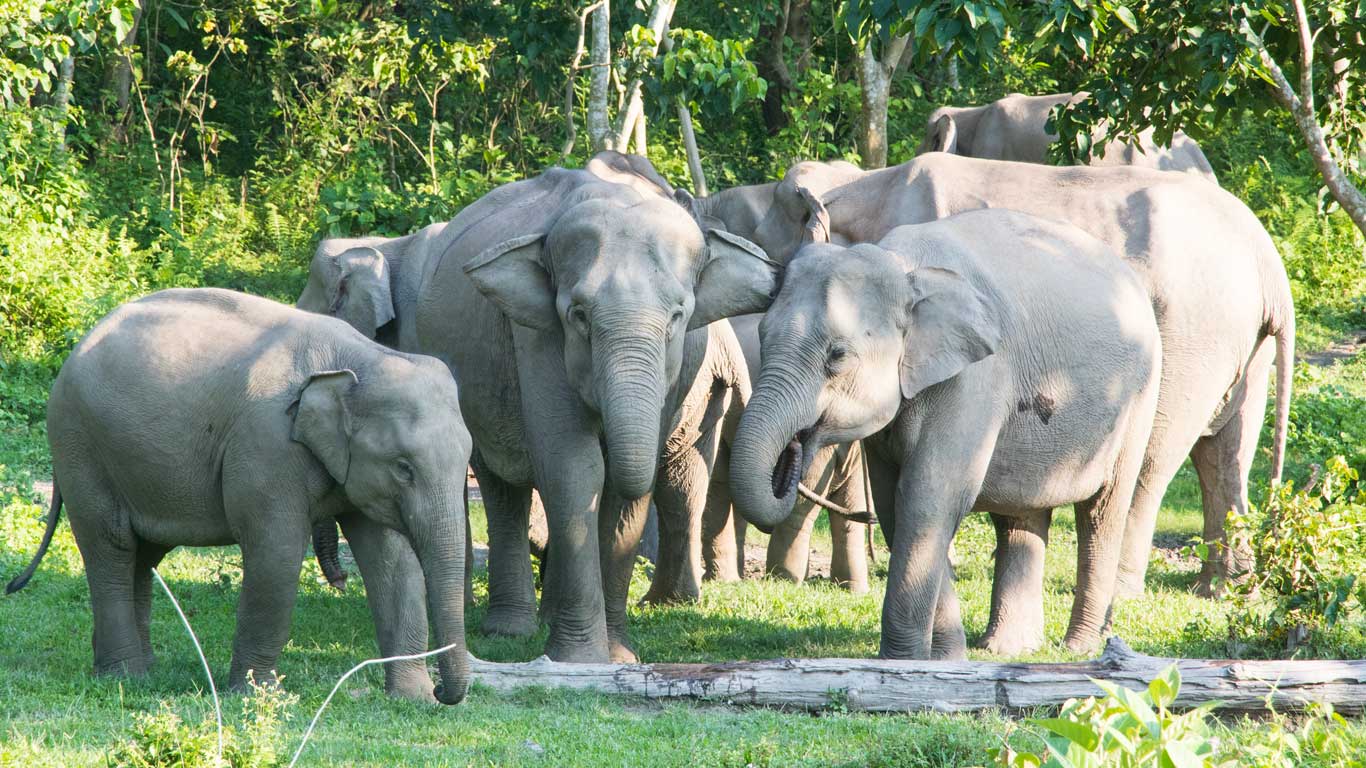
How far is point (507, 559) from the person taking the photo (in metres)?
8.82

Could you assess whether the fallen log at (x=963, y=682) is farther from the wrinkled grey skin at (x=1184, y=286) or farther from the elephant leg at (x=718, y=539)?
the elephant leg at (x=718, y=539)

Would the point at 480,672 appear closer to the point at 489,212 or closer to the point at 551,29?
the point at 489,212

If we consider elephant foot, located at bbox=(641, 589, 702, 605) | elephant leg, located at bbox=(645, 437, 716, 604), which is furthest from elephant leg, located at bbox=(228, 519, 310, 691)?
elephant foot, located at bbox=(641, 589, 702, 605)

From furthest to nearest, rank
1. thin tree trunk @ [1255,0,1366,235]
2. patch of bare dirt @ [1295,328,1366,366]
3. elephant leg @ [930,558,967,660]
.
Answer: patch of bare dirt @ [1295,328,1366,366] → thin tree trunk @ [1255,0,1366,235] → elephant leg @ [930,558,967,660]

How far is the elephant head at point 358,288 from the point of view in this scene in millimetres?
9672

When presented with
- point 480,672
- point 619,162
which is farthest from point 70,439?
point 619,162

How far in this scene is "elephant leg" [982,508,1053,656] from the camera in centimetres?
803

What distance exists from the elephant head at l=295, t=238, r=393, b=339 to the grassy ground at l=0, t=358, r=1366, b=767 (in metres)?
1.59

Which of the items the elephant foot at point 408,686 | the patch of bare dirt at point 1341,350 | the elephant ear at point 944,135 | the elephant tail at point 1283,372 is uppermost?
the elephant ear at point 944,135

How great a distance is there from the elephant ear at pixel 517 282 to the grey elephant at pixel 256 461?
670 mm

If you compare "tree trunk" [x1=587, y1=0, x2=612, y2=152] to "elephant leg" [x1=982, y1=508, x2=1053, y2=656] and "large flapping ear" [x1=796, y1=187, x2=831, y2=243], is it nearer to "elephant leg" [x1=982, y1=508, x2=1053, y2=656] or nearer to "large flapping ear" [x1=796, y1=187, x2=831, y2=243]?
"large flapping ear" [x1=796, y1=187, x2=831, y2=243]

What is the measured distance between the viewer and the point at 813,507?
10.3 m

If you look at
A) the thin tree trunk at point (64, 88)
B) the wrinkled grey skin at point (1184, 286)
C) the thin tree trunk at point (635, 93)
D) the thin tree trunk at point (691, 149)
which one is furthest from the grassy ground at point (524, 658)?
the thin tree trunk at point (64, 88)

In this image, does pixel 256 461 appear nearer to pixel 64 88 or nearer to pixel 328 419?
pixel 328 419
